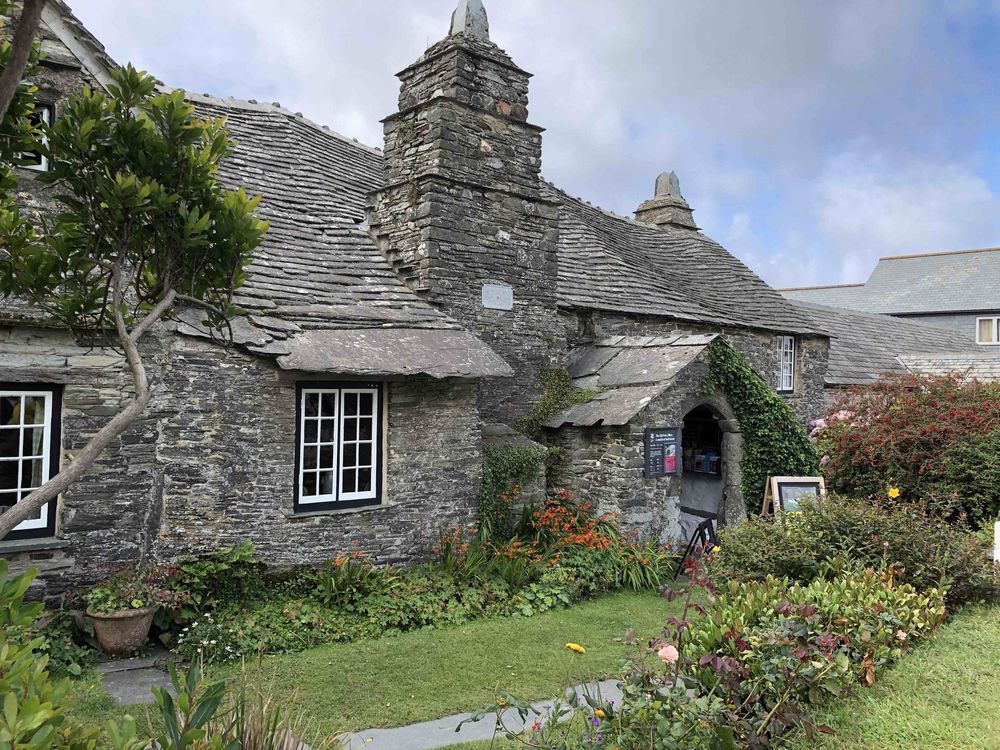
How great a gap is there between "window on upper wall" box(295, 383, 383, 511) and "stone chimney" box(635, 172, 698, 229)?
15.5 meters

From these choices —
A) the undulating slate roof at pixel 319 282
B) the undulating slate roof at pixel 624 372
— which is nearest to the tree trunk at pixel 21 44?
the undulating slate roof at pixel 319 282

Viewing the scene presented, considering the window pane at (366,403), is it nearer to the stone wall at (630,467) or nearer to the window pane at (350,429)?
the window pane at (350,429)

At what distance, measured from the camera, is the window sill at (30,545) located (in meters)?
7.54

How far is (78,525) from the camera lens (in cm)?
797

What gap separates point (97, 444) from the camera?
4.88m

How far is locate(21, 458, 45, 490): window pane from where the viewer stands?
25.8 feet

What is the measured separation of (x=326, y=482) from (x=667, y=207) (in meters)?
16.9

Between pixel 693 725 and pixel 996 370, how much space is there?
76.4ft

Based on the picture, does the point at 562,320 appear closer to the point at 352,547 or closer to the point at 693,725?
the point at 352,547

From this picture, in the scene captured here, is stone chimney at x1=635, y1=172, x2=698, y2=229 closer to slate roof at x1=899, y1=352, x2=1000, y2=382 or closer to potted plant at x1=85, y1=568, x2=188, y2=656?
slate roof at x1=899, y1=352, x2=1000, y2=382

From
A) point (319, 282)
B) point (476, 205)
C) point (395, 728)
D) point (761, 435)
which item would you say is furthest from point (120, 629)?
point (761, 435)

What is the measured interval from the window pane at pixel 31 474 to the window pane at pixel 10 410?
0.47m

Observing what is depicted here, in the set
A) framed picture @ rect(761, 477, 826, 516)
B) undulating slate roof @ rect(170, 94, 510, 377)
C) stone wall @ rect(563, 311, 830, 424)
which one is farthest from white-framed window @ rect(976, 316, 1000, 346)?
undulating slate roof @ rect(170, 94, 510, 377)

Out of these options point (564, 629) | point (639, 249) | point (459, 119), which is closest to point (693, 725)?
point (564, 629)
